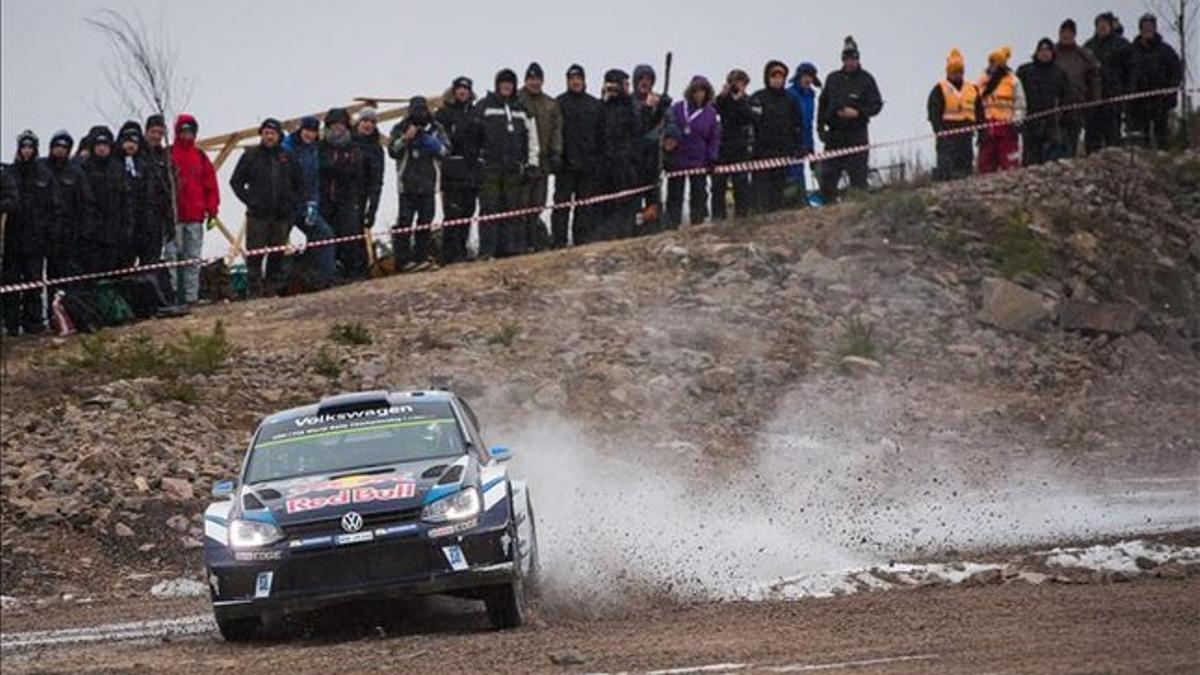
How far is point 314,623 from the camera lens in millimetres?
15688

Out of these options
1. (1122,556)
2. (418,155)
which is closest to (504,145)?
(418,155)

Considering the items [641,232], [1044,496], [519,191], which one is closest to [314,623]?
[1044,496]

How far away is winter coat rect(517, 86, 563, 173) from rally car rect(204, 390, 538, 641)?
12203 mm

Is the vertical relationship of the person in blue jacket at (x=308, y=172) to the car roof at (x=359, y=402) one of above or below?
above

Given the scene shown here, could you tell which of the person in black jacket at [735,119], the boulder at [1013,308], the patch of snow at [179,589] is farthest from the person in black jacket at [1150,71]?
the patch of snow at [179,589]

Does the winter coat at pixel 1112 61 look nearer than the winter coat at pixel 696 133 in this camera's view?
No

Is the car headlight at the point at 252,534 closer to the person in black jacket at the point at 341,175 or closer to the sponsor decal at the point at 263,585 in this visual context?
the sponsor decal at the point at 263,585

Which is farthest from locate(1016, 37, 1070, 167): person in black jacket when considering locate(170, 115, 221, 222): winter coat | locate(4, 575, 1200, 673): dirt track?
locate(4, 575, 1200, 673): dirt track

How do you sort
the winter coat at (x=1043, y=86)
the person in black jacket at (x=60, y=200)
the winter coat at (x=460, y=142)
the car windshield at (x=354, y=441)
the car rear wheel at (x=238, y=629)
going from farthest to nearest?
the winter coat at (x=1043, y=86) → the winter coat at (x=460, y=142) → the person in black jacket at (x=60, y=200) → the car windshield at (x=354, y=441) → the car rear wheel at (x=238, y=629)

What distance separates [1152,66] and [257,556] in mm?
20701

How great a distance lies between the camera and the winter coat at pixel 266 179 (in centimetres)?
2553

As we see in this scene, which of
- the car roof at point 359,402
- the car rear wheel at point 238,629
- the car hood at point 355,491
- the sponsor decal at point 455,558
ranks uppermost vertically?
the car roof at point 359,402

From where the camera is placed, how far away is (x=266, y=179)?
83.8 feet

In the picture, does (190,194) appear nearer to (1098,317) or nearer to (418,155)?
(418,155)
